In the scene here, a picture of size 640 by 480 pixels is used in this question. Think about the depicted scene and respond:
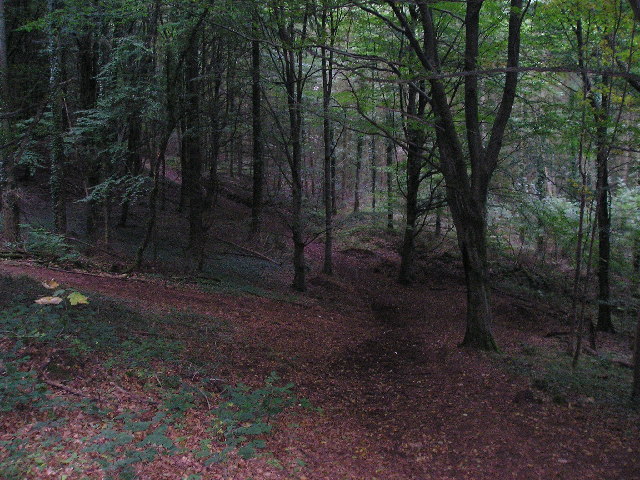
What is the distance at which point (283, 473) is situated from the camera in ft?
13.5

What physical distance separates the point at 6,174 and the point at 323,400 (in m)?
8.97

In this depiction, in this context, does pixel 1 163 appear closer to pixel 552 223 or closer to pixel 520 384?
pixel 520 384

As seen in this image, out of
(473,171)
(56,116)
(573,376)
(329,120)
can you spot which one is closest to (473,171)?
(473,171)

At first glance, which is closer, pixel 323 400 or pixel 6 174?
pixel 323 400

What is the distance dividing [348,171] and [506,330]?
23868 millimetres

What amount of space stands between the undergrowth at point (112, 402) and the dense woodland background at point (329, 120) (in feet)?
7.65

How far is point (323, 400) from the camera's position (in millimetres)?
6246

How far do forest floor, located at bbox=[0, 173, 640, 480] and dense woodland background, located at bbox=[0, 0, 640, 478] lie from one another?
0.97 metres

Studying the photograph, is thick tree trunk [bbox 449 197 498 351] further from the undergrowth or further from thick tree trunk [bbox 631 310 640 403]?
the undergrowth

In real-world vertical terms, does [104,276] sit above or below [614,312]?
above

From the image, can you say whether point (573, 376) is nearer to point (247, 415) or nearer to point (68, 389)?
point (247, 415)

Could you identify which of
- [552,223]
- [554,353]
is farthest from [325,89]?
[554,353]

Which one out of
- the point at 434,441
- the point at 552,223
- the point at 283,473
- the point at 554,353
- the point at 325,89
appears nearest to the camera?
the point at 283,473

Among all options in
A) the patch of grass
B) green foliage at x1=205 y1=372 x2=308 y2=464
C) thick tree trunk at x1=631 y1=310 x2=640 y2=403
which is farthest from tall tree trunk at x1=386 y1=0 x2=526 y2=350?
green foliage at x1=205 y1=372 x2=308 y2=464
